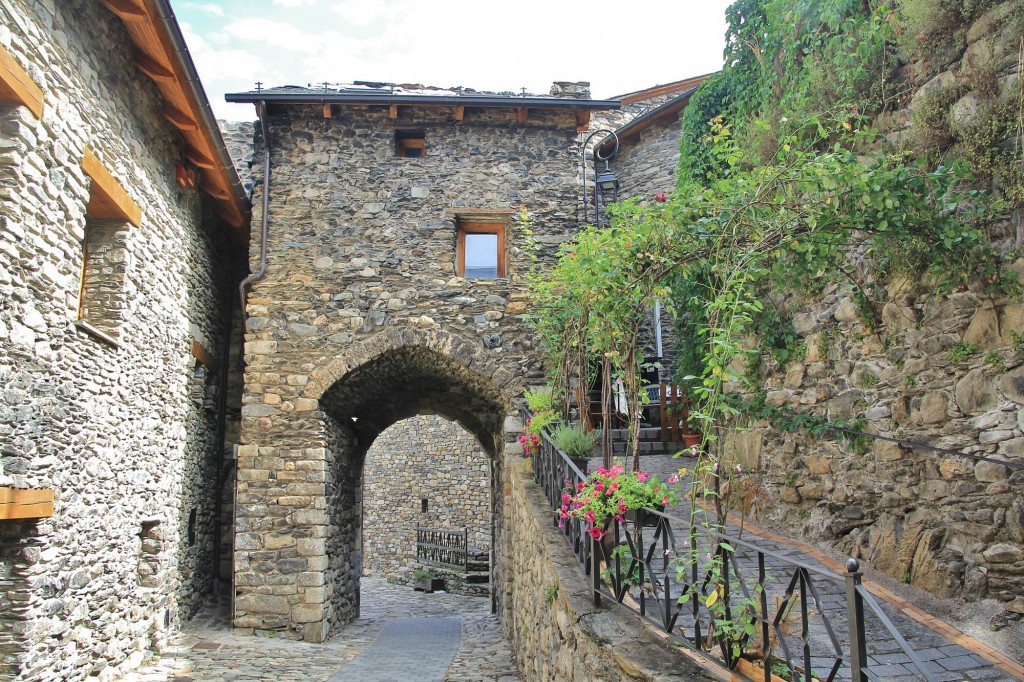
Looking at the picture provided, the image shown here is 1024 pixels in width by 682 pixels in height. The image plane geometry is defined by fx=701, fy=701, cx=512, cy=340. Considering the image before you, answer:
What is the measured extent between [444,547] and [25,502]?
11.2m

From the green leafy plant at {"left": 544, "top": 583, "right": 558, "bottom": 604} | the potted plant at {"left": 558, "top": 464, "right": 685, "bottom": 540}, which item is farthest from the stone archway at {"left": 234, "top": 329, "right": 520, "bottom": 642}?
the potted plant at {"left": 558, "top": 464, "right": 685, "bottom": 540}

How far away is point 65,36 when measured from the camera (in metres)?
4.78

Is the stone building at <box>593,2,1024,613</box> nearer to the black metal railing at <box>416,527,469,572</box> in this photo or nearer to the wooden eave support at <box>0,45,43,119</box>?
the wooden eave support at <box>0,45,43,119</box>

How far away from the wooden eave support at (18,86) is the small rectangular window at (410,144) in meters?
4.50

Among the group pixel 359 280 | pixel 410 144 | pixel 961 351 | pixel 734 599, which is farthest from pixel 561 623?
pixel 410 144

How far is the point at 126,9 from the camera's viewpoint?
206 inches

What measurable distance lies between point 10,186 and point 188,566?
4.62 m

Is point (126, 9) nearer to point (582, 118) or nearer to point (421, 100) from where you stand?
point (421, 100)

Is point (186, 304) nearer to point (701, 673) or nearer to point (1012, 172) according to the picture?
point (701, 673)

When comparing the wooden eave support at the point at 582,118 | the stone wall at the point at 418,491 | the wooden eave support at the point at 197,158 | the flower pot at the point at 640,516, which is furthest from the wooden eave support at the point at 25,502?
the stone wall at the point at 418,491

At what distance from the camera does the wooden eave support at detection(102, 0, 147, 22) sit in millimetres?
5191

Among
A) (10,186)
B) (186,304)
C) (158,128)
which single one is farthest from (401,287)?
(10,186)

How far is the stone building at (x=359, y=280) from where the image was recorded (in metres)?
7.47

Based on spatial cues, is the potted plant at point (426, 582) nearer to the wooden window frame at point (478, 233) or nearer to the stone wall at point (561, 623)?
the stone wall at point (561, 623)
